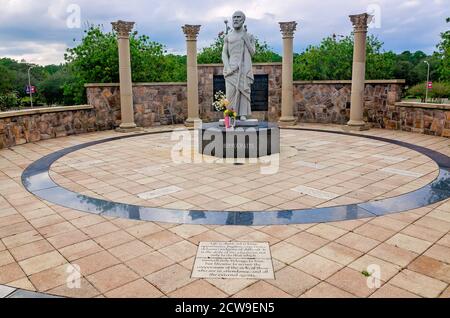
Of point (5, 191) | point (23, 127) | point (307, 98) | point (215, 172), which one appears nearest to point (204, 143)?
point (215, 172)

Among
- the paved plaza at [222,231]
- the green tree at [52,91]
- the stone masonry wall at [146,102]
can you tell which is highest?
the green tree at [52,91]

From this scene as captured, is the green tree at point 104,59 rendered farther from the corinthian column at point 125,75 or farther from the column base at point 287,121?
the column base at point 287,121

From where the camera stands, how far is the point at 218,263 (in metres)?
3.99

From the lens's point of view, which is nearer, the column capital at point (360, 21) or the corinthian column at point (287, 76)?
the column capital at point (360, 21)

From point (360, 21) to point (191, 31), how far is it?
633 cm

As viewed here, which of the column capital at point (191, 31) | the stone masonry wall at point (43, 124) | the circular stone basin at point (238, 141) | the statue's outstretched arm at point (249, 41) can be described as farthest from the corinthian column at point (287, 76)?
the stone masonry wall at point (43, 124)

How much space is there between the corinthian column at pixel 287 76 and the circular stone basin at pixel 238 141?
5.82m

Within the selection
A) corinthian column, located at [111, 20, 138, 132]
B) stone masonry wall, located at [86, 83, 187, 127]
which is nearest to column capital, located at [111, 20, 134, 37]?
corinthian column, located at [111, 20, 138, 132]

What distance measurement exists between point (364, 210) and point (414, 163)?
3745 millimetres

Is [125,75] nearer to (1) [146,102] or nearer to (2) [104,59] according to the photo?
(1) [146,102]

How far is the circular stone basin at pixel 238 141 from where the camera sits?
9180 mm

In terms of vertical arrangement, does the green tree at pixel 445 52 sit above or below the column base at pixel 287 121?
above

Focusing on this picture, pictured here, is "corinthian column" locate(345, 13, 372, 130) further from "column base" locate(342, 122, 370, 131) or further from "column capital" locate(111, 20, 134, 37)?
"column capital" locate(111, 20, 134, 37)
